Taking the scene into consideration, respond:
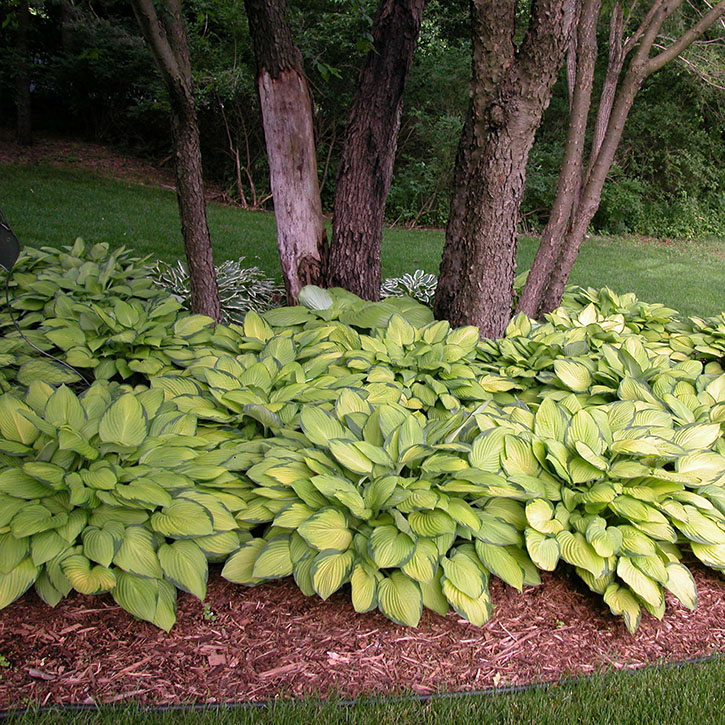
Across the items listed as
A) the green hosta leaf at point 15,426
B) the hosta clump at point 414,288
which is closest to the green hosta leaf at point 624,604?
the green hosta leaf at point 15,426

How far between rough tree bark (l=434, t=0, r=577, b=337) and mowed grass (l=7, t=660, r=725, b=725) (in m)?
2.30

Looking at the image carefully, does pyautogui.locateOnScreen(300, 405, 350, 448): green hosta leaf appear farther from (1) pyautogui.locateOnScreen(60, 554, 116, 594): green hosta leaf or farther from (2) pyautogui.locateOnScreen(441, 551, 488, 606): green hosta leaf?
(1) pyautogui.locateOnScreen(60, 554, 116, 594): green hosta leaf

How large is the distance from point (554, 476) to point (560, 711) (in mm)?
893

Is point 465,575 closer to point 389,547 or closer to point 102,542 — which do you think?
point 389,547

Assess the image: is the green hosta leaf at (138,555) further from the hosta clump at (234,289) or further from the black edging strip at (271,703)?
the hosta clump at (234,289)

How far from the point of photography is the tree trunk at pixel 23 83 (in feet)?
39.1

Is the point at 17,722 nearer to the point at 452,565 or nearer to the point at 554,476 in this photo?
the point at 452,565

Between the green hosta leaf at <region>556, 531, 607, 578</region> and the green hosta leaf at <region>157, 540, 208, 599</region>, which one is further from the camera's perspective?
the green hosta leaf at <region>556, 531, 607, 578</region>

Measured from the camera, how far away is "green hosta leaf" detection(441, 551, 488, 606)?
2041 millimetres

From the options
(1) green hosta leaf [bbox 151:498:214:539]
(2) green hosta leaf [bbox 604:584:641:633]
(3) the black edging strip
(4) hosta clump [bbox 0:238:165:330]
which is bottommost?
(3) the black edging strip

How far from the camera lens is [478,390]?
3.18 meters

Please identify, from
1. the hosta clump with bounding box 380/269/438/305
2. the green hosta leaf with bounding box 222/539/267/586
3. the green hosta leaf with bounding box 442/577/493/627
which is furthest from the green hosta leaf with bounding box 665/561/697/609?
the hosta clump with bounding box 380/269/438/305

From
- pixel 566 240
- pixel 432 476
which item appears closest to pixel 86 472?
pixel 432 476

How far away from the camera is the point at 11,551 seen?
2002 millimetres
